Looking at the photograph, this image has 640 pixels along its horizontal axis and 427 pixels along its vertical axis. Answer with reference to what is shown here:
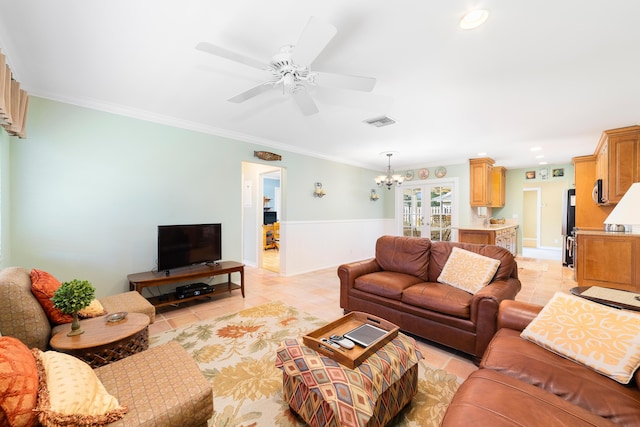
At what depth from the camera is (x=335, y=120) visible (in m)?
3.69

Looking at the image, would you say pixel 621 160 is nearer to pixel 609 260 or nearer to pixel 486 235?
pixel 609 260

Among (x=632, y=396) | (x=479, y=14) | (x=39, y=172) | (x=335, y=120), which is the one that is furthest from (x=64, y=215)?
(x=632, y=396)

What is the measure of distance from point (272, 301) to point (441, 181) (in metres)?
5.20

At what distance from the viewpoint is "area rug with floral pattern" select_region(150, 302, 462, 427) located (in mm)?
1651

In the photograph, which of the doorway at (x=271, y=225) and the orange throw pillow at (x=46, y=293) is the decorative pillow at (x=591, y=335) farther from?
the doorway at (x=271, y=225)

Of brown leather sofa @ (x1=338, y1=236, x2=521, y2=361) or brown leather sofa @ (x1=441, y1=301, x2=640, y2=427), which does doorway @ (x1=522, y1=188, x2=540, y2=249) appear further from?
brown leather sofa @ (x1=441, y1=301, x2=640, y2=427)

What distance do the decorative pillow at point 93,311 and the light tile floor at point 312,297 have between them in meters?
0.67

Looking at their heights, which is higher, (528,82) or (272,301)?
(528,82)

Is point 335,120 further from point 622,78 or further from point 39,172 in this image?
point 39,172

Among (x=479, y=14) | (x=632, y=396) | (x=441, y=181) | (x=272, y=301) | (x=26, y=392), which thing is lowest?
(x=272, y=301)

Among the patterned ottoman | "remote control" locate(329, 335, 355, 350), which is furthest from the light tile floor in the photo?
"remote control" locate(329, 335, 355, 350)

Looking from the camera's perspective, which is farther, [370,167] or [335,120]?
[370,167]

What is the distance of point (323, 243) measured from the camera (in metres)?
5.93

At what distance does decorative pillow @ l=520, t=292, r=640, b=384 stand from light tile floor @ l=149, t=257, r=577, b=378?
0.82 meters
